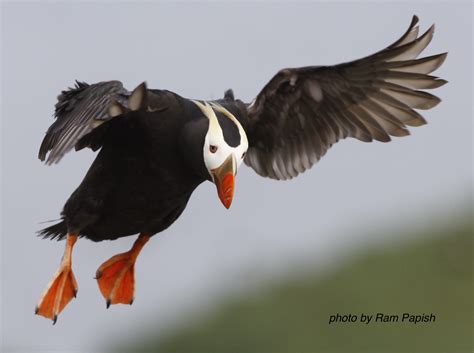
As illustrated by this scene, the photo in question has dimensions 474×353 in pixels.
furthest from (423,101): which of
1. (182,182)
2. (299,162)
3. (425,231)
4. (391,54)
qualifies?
(425,231)

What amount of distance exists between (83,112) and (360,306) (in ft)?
33.1

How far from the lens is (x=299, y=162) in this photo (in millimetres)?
10383

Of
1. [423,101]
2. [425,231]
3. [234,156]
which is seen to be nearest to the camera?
[234,156]

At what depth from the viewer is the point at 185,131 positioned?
9328mm

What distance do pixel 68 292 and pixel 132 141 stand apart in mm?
1225

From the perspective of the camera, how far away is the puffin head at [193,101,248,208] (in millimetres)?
9008

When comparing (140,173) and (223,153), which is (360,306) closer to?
(140,173)

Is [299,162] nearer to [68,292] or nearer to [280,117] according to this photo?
[280,117]

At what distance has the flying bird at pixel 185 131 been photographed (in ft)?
30.2

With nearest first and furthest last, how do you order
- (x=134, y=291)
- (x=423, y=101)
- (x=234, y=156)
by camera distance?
(x=234, y=156)
(x=423, y=101)
(x=134, y=291)

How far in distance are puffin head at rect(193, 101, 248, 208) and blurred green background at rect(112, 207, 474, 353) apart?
6.89 m

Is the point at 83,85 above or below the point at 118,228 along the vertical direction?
above

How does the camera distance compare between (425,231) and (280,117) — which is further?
(425,231)

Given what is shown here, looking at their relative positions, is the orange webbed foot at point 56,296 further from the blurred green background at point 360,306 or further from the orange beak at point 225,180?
the blurred green background at point 360,306
